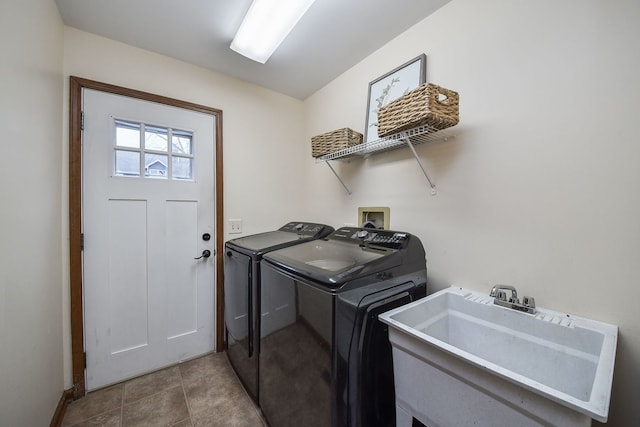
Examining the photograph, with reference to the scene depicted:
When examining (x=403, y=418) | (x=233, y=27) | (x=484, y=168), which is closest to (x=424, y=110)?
(x=484, y=168)

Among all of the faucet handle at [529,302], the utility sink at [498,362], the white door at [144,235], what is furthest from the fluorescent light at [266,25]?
the faucet handle at [529,302]

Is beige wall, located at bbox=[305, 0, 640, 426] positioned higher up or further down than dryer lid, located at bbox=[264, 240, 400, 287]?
higher up

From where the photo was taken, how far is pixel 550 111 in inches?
41.2

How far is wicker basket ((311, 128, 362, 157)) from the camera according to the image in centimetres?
179

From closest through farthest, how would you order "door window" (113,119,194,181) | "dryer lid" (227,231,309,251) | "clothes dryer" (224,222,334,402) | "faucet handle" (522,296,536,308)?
"faucet handle" (522,296,536,308) → "clothes dryer" (224,222,334,402) → "dryer lid" (227,231,309,251) → "door window" (113,119,194,181)

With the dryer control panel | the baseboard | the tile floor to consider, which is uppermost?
the dryer control panel

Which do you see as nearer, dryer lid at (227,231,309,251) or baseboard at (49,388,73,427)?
baseboard at (49,388,73,427)

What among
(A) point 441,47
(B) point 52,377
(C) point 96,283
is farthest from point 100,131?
(A) point 441,47

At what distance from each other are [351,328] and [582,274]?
970 millimetres

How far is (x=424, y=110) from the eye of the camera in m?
1.11

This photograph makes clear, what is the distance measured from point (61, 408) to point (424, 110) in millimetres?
2726

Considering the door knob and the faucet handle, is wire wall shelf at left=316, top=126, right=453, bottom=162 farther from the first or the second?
the door knob

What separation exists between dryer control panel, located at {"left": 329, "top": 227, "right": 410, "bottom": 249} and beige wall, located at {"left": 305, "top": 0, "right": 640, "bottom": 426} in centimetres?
24

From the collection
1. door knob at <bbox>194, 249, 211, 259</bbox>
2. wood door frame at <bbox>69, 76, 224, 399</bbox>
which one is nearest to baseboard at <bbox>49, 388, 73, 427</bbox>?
wood door frame at <bbox>69, 76, 224, 399</bbox>
